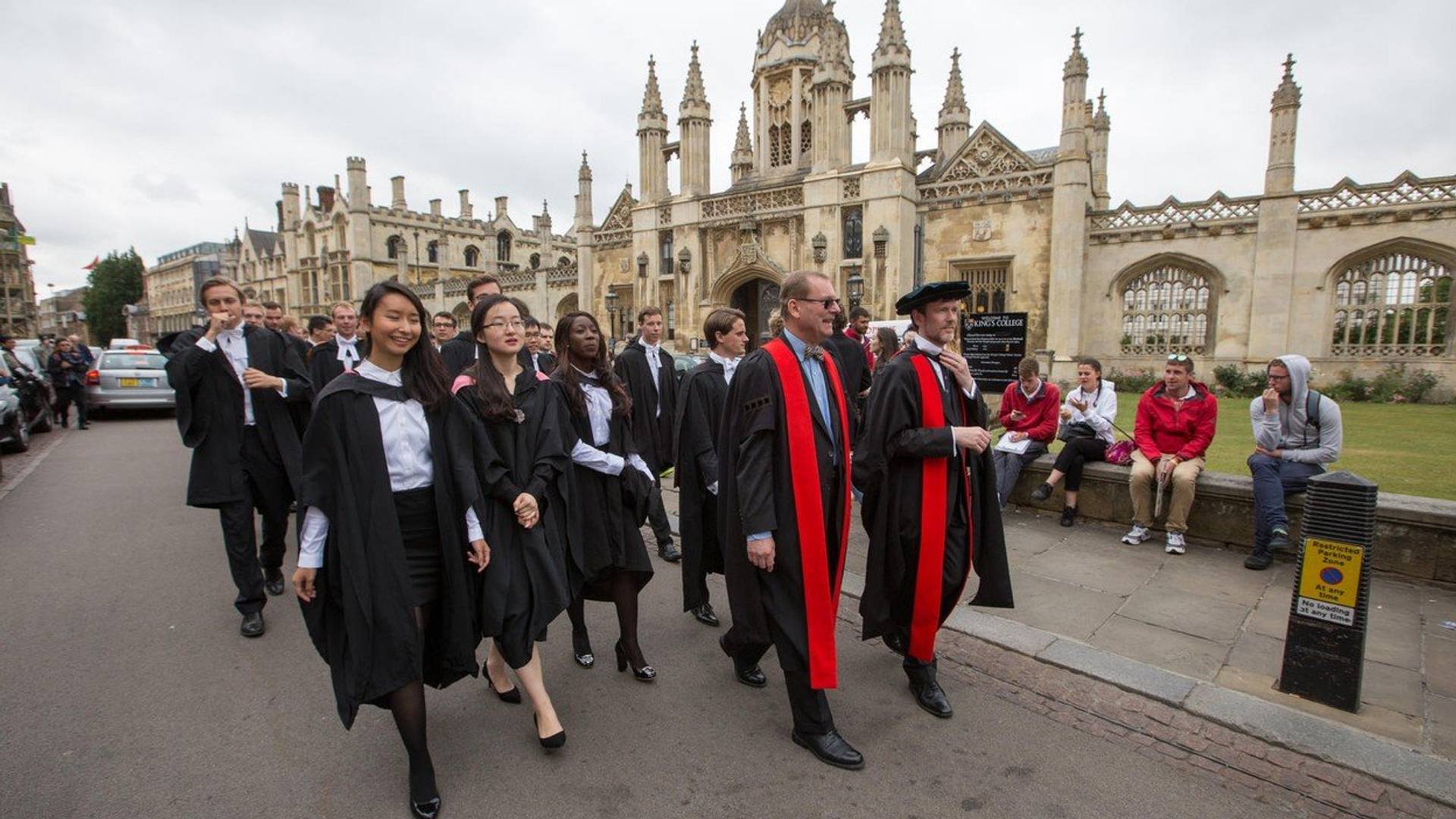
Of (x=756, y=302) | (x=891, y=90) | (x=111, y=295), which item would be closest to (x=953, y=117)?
(x=891, y=90)

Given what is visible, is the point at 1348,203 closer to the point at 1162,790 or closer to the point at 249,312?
the point at 1162,790

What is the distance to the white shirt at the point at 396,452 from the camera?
8.25 ft

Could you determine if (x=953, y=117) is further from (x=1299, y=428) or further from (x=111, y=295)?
(x=111, y=295)

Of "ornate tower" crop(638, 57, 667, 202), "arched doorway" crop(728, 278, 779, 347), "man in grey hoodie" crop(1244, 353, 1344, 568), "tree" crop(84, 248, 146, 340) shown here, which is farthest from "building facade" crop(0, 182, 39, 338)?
"man in grey hoodie" crop(1244, 353, 1344, 568)

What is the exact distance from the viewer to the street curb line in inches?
108

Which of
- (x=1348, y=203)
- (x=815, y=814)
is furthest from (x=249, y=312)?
(x=1348, y=203)

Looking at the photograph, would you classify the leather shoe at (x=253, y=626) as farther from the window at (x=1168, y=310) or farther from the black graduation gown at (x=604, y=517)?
the window at (x=1168, y=310)

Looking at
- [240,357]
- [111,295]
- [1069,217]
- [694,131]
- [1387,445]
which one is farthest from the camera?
[111,295]

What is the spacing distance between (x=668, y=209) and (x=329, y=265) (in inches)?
1493

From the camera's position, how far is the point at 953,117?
2669cm

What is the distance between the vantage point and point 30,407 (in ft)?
42.2

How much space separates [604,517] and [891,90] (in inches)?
800

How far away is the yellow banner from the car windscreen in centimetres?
1967

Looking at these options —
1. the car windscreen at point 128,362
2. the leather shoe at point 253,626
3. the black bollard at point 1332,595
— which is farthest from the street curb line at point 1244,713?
the car windscreen at point 128,362
